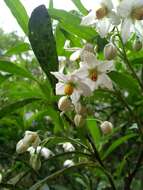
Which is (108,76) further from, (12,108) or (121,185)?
(121,185)

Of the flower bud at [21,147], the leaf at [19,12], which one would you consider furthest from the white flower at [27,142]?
the leaf at [19,12]

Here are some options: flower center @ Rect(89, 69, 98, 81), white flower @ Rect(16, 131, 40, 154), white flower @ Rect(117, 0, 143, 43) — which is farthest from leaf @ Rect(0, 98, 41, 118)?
white flower @ Rect(117, 0, 143, 43)

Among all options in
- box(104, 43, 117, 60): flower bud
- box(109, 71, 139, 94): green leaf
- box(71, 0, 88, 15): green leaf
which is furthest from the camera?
Answer: box(71, 0, 88, 15): green leaf

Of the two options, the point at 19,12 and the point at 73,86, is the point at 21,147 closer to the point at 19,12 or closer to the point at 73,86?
the point at 73,86

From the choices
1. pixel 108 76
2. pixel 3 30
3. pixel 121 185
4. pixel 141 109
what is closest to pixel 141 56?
pixel 108 76

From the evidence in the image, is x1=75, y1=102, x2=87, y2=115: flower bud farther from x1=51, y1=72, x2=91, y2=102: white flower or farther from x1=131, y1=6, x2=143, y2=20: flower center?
x1=131, y1=6, x2=143, y2=20: flower center

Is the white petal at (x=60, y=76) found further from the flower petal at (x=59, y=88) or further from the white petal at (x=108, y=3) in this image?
the white petal at (x=108, y=3)
